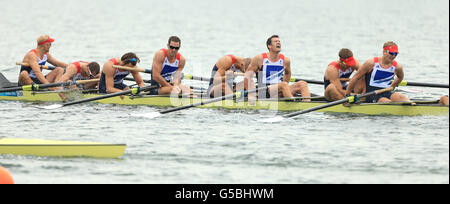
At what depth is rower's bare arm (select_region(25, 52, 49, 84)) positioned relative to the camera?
18562 millimetres

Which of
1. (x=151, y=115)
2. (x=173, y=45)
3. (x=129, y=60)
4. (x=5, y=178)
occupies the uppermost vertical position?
(x=173, y=45)

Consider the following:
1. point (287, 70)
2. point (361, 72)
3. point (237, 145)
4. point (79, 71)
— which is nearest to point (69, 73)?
point (79, 71)

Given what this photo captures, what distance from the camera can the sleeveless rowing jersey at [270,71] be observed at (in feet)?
55.0

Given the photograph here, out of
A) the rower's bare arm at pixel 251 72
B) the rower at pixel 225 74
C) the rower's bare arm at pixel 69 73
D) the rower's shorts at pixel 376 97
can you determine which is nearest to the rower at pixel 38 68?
the rower's bare arm at pixel 69 73

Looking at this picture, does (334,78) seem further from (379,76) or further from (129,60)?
(129,60)

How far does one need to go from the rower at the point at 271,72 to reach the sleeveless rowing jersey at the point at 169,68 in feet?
5.73

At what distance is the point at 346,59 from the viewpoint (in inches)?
641

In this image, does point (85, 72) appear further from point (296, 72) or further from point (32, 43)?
point (32, 43)

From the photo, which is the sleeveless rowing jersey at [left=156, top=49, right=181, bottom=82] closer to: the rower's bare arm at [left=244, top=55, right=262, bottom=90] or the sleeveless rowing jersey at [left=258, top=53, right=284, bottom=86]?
the rower's bare arm at [left=244, top=55, right=262, bottom=90]

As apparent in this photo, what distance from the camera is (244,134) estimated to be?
14859 mm

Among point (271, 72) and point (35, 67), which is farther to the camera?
point (35, 67)

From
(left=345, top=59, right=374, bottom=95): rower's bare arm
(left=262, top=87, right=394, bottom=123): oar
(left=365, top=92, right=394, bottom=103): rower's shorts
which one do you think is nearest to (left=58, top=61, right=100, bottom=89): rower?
(left=262, top=87, right=394, bottom=123): oar

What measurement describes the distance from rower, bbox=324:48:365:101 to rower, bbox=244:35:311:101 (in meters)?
0.73

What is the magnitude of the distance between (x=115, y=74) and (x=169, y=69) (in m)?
1.27
